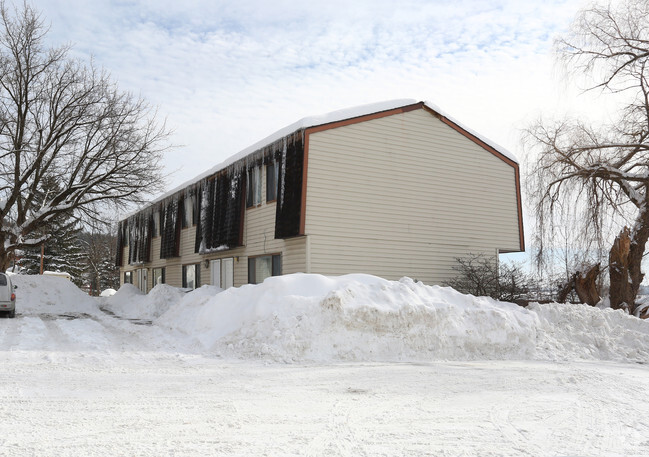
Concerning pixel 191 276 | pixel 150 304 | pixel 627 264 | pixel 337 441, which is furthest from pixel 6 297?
pixel 627 264

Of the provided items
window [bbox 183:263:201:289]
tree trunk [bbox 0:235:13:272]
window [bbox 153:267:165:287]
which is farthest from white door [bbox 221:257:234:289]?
tree trunk [bbox 0:235:13:272]

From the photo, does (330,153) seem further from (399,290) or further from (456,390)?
(456,390)

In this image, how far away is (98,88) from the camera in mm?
24047

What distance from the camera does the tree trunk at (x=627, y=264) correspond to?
1611 centimetres

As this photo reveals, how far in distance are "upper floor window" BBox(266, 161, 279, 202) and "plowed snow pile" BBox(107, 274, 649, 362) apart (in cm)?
526

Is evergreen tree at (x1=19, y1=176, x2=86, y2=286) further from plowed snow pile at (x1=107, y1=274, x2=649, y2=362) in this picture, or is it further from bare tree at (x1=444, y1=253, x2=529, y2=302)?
plowed snow pile at (x1=107, y1=274, x2=649, y2=362)

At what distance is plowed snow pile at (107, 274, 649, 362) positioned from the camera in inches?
A: 406

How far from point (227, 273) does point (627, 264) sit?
45.0ft

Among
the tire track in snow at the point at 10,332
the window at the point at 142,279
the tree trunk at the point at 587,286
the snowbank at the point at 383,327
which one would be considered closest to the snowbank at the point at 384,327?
the snowbank at the point at 383,327

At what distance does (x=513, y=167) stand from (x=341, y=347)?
511 inches

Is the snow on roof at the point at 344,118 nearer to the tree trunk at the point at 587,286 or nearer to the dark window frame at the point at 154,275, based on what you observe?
the tree trunk at the point at 587,286

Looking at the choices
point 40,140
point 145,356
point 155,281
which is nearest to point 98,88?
point 40,140

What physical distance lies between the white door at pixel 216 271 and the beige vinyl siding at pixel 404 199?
6792 millimetres

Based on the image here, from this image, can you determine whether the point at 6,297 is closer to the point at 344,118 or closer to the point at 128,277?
the point at 344,118
